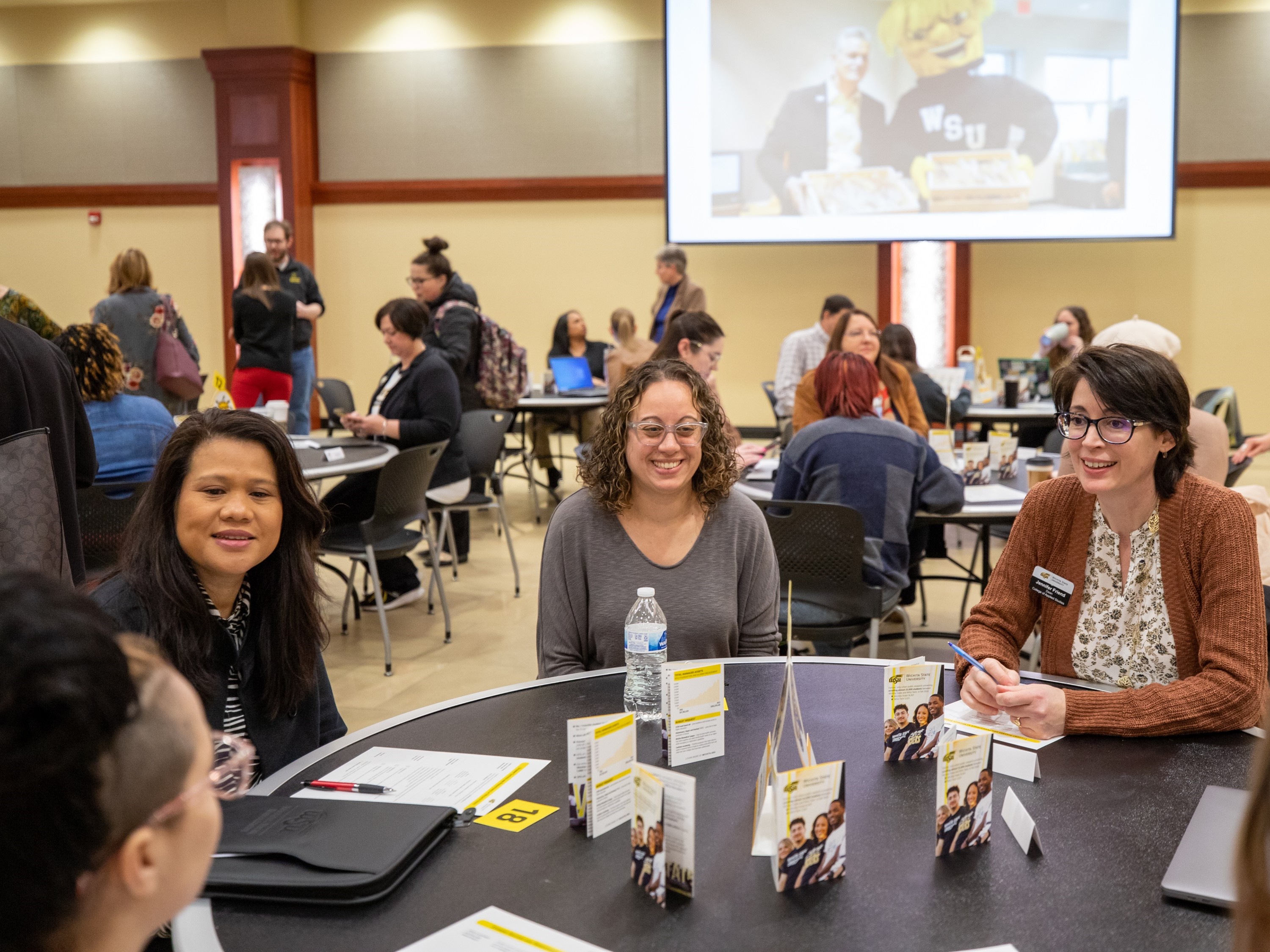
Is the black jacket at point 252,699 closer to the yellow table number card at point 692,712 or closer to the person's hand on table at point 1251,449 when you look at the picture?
the yellow table number card at point 692,712

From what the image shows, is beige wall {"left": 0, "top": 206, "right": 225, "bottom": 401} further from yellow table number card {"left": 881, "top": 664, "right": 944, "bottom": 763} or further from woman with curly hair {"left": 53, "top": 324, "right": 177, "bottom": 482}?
yellow table number card {"left": 881, "top": 664, "right": 944, "bottom": 763}

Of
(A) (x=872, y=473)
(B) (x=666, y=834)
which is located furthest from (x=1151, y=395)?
(A) (x=872, y=473)

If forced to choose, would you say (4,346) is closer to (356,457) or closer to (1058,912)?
(356,457)

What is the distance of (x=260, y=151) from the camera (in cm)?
1043

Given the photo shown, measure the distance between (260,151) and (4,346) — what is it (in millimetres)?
8475

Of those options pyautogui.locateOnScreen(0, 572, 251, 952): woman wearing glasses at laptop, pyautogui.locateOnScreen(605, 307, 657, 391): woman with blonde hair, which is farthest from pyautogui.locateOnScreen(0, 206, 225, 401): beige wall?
pyautogui.locateOnScreen(0, 572, 251, 952): woman wearing glasses at laptop

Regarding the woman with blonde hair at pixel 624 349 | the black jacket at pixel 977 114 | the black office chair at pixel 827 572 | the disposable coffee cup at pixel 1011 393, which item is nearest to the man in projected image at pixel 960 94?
the black jacket at pixel 977 114

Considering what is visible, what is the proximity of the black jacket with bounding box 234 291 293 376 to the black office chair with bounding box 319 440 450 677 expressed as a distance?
2709 millimetres

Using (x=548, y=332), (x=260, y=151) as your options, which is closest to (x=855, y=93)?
(x=548, y=332)

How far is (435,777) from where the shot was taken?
165cm

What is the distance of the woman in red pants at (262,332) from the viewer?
6.92m

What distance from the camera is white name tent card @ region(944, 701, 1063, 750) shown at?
1758 millimetres

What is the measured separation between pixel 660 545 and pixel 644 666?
0.38m

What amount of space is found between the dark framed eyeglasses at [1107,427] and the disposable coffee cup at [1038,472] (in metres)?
1.76
